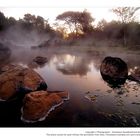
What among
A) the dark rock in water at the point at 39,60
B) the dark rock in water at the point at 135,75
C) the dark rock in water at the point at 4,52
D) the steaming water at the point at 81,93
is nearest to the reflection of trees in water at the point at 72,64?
the steaming water at the point at 81,93

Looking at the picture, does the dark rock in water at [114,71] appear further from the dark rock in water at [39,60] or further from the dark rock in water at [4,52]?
Answer: the dark rock in water at [4,52]

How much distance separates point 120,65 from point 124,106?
1.73ft

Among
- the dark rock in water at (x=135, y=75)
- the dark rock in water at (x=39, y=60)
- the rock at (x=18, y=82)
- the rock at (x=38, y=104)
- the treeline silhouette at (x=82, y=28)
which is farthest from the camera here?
the dark rock in water at (x=39, y=60)

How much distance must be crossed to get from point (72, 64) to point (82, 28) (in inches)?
19.8

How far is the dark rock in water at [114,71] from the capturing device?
2602mm

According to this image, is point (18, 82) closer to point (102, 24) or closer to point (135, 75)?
point (102, 24)

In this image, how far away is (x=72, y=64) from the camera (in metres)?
2.94

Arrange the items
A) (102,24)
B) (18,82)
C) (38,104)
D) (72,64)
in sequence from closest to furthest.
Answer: (38,104), (18,82), (102,24), (72,64)

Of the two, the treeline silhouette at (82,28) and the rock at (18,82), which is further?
the treeline silhouette at (82,28)

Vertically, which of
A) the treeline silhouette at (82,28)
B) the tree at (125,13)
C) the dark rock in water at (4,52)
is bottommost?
the dark rock in water at (4,52)

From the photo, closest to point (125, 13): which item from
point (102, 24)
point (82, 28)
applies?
point (102, 24)

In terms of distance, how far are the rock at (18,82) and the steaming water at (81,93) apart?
0.12 meters

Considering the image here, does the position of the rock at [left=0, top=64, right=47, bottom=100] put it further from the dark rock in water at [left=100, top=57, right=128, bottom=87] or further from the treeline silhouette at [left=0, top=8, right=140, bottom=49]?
the dark rock in water at [left=100, top=57, right=128, bottom=87]

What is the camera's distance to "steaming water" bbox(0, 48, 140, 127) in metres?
2.11
